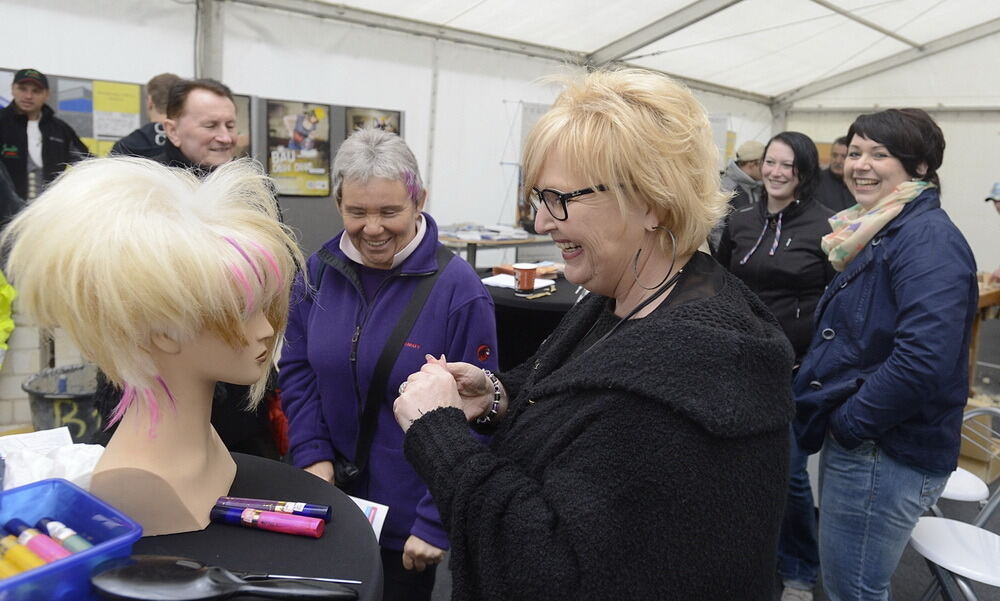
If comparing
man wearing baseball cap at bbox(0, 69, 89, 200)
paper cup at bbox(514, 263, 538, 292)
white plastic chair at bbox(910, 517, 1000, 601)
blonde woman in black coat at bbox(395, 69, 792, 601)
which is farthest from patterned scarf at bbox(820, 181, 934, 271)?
man wearing baseball cap at bbox(0, 69, 89, 200)

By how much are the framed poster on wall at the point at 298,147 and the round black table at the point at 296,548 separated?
15.0ft

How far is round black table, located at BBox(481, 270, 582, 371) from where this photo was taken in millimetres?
3365

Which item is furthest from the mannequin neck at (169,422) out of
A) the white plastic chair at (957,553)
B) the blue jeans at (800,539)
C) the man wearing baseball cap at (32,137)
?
the man wearing baseball cap at (32,137)

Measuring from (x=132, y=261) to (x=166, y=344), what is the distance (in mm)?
180

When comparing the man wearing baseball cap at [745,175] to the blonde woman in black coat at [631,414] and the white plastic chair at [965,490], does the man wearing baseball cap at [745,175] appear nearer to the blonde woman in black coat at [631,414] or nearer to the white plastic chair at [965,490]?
the white plastic chair at [965,490]

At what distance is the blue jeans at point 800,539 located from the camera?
2785 mm

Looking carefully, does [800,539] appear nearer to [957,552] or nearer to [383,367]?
[957,552]

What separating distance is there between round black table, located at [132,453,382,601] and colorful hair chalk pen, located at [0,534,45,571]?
18 cm

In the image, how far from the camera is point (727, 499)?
3.04ft

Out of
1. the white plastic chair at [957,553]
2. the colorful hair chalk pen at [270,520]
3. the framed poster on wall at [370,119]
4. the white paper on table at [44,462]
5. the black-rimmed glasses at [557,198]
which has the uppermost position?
the framed poster on wall at [370,119]

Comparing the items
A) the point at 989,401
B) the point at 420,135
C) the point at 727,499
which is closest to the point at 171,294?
the point at 727,499

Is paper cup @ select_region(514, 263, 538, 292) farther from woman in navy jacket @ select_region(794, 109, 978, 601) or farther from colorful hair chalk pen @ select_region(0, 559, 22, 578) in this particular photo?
colorful hair chalk pen @ select_region(0, 559, 22, 578)

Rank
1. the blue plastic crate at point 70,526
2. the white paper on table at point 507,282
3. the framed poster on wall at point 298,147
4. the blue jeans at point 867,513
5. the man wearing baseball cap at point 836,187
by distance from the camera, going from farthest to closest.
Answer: the framed poster on wall at point 298,147, the man wearing baseball cap at point 836,187, the white paper on table at point 507,282, the blue jeans at point 867,513, the blue plastic crate at point 70,526

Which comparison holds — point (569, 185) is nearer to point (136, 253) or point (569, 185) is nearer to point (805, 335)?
point (136, 253)
